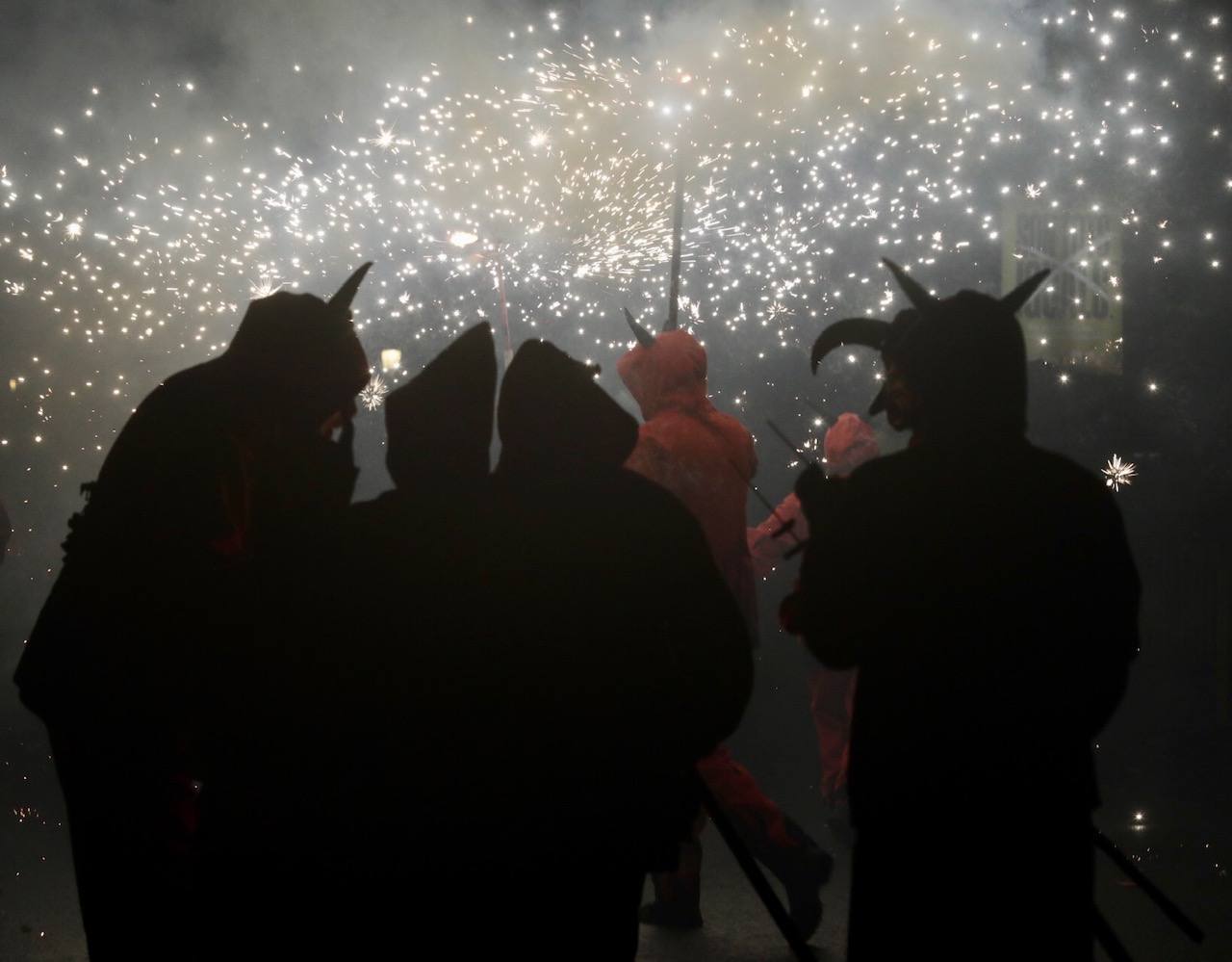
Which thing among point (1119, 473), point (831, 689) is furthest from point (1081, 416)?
point (831, 689)

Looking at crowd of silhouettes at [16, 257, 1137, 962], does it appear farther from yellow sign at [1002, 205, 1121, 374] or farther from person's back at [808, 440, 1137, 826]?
yellow sign at [1002, 205, 1121, 374]

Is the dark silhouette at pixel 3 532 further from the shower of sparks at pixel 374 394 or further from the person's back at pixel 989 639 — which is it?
the shower of sparks at pixel 374 394

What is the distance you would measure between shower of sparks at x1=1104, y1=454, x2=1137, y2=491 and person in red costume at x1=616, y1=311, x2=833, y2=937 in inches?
257

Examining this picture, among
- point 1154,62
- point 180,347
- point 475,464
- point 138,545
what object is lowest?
point 138,545

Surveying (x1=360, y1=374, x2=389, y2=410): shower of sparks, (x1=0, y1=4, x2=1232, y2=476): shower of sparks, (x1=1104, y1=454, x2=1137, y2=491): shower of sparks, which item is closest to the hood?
(x1=0, y1=4, x2=1232, y2=476): shower of sparks

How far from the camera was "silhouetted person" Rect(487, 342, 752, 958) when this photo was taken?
7.40ft

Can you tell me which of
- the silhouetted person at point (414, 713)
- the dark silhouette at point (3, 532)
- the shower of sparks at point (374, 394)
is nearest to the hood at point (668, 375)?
the silhouetted person at point (414, 713)

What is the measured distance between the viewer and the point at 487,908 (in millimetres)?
2217

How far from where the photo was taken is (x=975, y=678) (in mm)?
2408

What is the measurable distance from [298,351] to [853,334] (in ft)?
6.35

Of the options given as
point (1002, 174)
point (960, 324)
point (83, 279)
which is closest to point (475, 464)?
point (960, 324)

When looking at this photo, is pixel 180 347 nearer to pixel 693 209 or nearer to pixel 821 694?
pixel 693 209

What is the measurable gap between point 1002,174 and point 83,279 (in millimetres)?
11322

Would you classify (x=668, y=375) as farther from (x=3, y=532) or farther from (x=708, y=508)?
(x=3, y=532)
